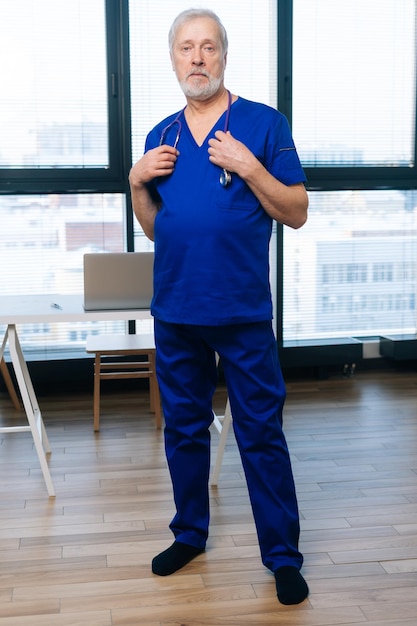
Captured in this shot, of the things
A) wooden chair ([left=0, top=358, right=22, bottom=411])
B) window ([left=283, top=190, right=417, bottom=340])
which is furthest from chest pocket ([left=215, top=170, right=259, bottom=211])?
window ([left=283, top=190, right=417, bottom=340])

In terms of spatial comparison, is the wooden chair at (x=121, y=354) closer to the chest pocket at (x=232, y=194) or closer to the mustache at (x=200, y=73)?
the chest pocket at (x=232, y=194)

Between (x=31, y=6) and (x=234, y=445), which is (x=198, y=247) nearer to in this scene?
(x=234, y=445)

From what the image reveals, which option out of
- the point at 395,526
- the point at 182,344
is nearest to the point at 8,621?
the point at 182,344

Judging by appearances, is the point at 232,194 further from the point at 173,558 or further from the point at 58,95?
the point at 58,95

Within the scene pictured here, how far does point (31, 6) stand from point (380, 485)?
2991 millimetres

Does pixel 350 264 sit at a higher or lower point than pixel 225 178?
lower

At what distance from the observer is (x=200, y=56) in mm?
2193

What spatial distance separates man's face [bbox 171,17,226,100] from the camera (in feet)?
7.18

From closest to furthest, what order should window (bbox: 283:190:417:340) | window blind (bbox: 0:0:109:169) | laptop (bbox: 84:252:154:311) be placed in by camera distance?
laptop (bbox: 84:252:154:311) → window blind (bbox: 0:0:109:169) → window (bbox: 283:190:417:340)

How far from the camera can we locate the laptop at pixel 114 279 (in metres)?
3.11

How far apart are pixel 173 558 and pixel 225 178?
1.10 meters

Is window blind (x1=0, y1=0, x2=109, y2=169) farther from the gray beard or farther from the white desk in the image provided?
the gray beard

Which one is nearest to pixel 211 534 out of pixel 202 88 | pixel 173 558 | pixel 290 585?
pixel 173 558

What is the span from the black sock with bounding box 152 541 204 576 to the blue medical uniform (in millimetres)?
251
